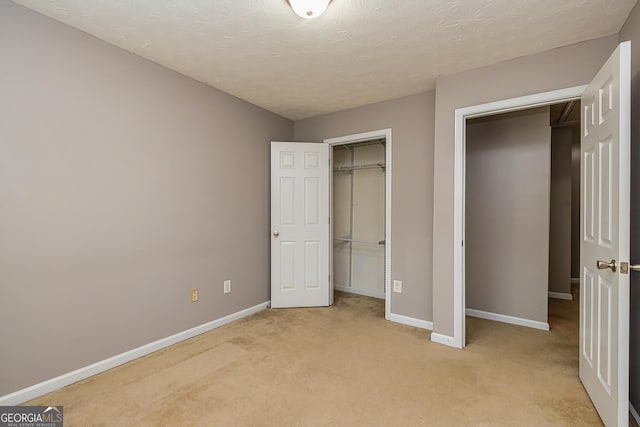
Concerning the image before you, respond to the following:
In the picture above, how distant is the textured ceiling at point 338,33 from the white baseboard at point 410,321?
2339 millimetres

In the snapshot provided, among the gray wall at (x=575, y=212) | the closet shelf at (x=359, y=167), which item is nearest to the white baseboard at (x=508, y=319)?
the closet shelf at (x=359, y=167)

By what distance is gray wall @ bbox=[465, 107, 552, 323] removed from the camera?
300 centimetres

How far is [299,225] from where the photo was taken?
3.60 meters

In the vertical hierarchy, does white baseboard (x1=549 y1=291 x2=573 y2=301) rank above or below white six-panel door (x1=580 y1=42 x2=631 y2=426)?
below

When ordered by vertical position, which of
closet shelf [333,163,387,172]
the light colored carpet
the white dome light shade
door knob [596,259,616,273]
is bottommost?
the light colored carpet

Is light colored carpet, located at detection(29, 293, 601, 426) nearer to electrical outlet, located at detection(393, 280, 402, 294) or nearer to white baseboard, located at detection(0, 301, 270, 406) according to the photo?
white baseboard, located at detection(0, 301, 270, 406)

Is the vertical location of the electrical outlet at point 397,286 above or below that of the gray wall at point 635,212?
below

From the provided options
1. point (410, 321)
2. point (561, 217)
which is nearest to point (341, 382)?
point (410, 321)

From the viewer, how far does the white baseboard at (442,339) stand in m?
2.56

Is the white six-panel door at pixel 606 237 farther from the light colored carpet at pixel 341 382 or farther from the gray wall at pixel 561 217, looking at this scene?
the gray wall at pixel 561 217

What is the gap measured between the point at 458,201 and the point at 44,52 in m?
3.12

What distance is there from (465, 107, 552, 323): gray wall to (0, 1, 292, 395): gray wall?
2.71 m

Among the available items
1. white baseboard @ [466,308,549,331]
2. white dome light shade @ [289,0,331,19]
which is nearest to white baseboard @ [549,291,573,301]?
white baseboard @ [466,308,549,331]

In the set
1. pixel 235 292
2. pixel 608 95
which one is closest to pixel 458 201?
pixel 608 95
